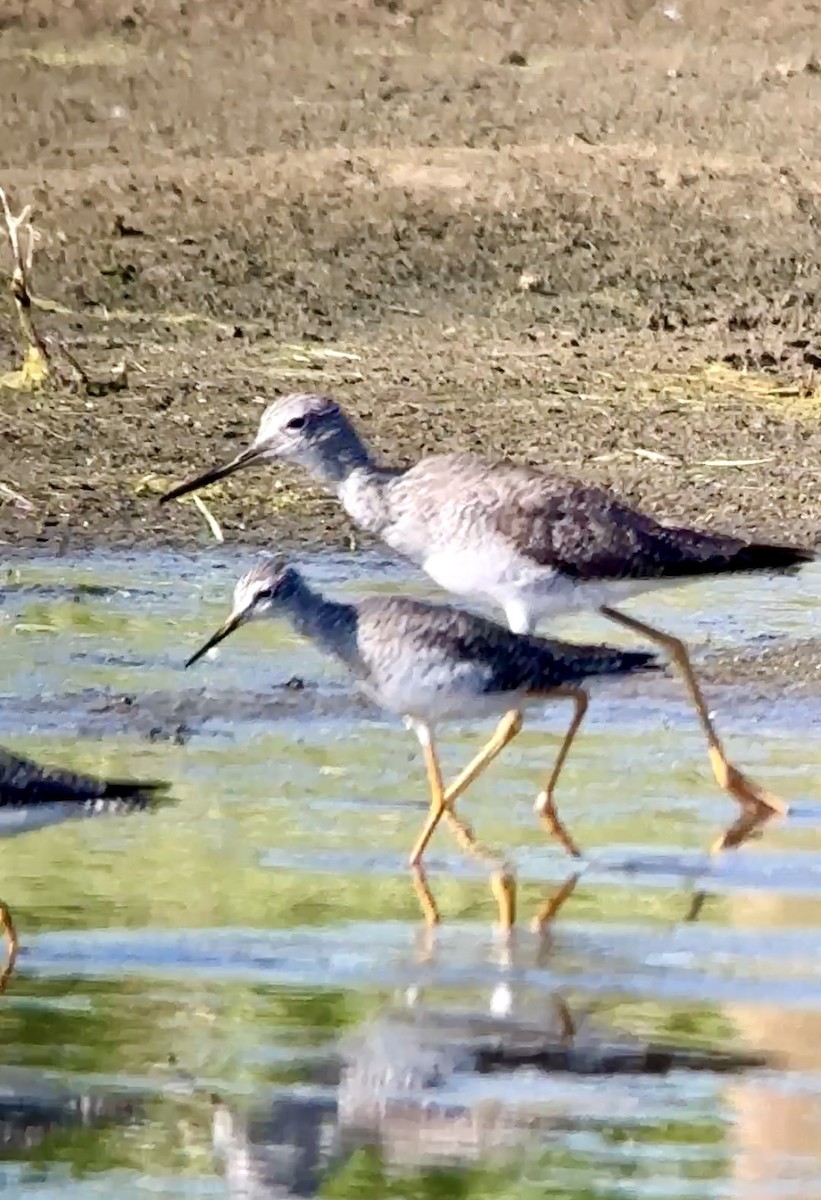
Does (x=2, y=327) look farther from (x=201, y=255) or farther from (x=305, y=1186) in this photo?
(x=305, y=1186)

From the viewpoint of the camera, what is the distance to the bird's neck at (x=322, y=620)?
8336mm

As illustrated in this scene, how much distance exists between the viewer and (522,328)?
551 inches

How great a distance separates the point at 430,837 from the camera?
8070 millimetres

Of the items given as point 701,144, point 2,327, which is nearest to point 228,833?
point 2,327

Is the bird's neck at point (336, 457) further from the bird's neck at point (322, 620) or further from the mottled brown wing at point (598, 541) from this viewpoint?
the bird's neck at point (322, 620)

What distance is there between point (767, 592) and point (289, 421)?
221 cm

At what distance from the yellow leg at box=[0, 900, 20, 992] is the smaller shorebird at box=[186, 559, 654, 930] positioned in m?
1.34

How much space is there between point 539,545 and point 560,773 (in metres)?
0.68

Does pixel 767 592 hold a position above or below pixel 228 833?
below

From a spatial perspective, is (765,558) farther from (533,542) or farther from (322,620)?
(322,620)

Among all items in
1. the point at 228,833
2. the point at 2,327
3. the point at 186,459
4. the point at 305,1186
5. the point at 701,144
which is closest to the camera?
the point at 305,1186

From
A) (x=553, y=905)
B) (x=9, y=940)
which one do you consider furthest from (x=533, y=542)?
(x=9, y=940)

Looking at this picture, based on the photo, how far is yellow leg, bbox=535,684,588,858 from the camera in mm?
7977

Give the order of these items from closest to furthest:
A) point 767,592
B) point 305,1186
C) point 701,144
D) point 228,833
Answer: point 305,1186
point 228,833
point 767,592
point 701,144
